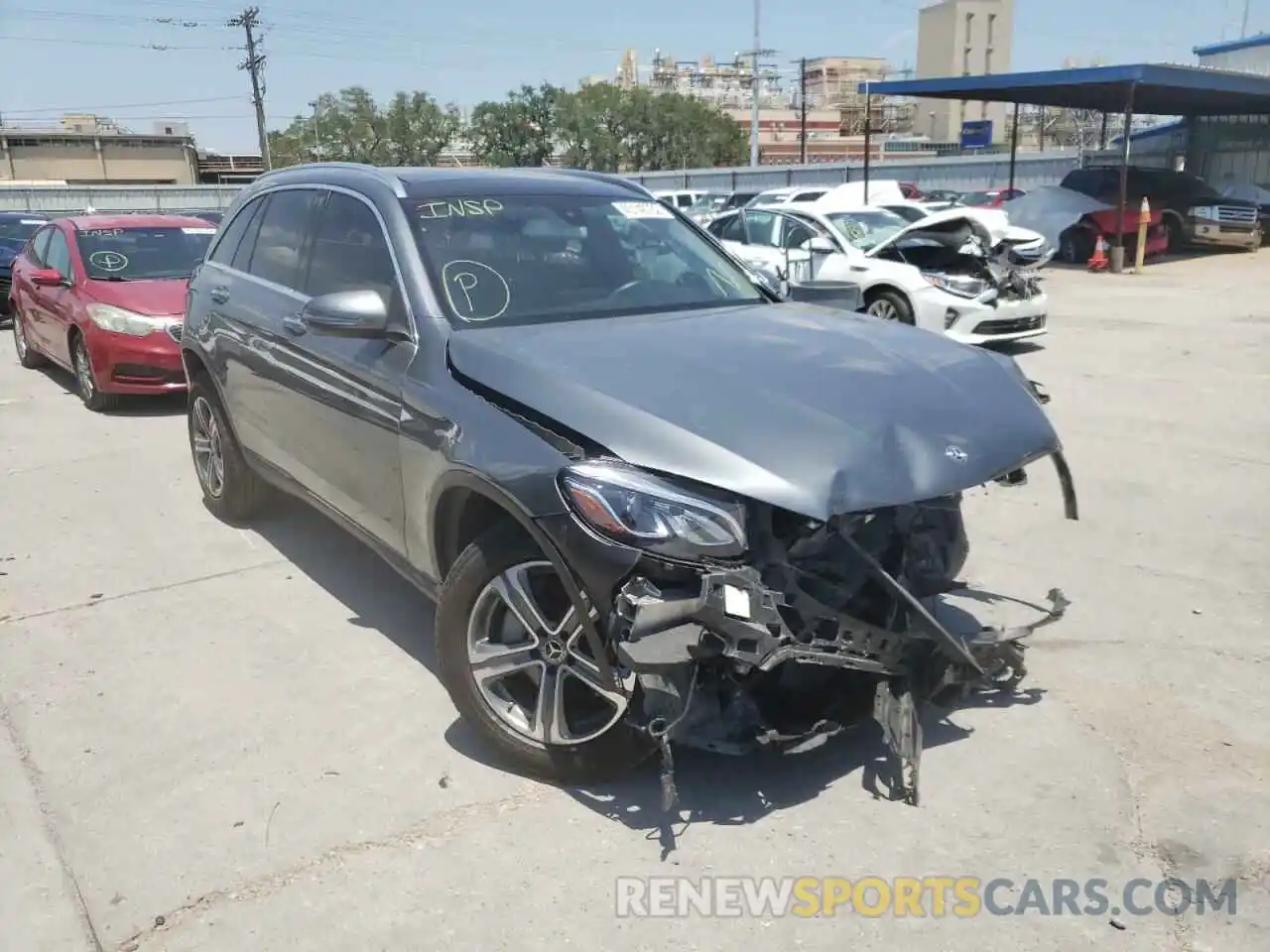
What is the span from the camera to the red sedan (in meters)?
8.88

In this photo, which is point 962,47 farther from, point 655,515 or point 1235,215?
point 655,515

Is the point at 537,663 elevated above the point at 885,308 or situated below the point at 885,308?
above

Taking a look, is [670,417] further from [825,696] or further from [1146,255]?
[1146,255]

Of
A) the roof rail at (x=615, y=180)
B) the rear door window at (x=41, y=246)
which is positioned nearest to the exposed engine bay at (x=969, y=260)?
the roof rail at (x=615, y=180)

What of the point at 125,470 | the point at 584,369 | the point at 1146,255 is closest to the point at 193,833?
the point at 584,369

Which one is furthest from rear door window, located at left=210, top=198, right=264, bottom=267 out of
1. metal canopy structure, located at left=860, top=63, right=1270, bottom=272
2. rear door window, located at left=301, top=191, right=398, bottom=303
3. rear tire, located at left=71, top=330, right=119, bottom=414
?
metal canopy structure, located at left=860, top=63, right=1270, bottom=272

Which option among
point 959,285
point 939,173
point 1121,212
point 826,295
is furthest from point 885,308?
point 939,173

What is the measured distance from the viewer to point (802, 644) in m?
2.97

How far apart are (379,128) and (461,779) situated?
296ft

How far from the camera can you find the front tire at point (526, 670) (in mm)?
3246

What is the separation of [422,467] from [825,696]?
154 centimetres

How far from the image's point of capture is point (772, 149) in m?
130

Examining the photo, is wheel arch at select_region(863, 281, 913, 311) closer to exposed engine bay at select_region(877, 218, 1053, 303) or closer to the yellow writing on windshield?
exposed engine bay at select_region(877, 218, 1053, 303)

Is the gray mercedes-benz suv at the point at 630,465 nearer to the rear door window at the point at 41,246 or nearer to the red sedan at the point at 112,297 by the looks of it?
the red sedan at the point at 112,297
